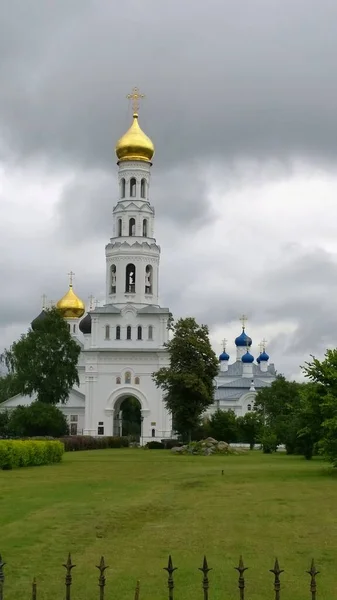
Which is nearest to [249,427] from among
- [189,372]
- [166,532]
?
[189,372]

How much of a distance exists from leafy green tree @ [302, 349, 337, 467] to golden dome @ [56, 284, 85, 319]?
54.8 meters

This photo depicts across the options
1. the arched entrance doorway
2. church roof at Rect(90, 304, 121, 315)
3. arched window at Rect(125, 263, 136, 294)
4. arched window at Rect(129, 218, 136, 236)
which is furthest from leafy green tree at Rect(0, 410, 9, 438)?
arched window at Rect(129, 218, 136, 236)

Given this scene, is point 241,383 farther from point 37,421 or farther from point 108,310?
point 37,421

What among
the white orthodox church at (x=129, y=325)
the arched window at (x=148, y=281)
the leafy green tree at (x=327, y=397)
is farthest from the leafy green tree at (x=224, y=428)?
the leafy green tree at (x=327, y=397)

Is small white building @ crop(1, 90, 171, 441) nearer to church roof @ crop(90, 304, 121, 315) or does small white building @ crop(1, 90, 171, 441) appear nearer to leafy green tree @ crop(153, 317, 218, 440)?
church roof @ crop(90, 304, 121, 315)

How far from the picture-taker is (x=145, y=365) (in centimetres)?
6462

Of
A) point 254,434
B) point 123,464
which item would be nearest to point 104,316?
point 254,434

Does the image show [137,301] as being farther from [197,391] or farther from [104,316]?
[197,391]

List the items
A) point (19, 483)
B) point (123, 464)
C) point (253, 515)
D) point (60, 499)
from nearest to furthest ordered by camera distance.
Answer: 1. point (253, 515)
2. point (60, 499)
3. point (19, 483)
4. point (123, 464)

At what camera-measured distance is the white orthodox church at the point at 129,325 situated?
6400 cm

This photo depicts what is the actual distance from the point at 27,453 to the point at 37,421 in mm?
21738

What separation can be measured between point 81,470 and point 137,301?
37.3 metres

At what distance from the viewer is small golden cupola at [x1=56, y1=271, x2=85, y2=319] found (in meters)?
81.1

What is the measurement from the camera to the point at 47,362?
5984cm
